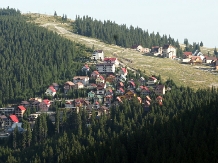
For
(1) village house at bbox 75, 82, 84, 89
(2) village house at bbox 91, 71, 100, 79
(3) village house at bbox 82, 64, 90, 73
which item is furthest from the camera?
(3) village house at bbox 82, 64, 90, 73

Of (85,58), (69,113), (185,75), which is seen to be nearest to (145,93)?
(69,113)

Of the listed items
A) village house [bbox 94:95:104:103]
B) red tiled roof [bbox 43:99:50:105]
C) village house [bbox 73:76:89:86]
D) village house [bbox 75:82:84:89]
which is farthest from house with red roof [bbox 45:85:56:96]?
village house [bbox 94:95:104:103]

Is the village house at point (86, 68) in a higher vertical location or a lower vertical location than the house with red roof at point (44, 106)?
higher

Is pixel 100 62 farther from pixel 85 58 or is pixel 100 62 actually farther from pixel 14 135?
pixel 14 135

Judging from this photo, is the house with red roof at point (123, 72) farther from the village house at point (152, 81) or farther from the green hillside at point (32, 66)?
the green hillside at point (32, 66)

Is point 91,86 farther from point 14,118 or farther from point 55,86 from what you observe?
point 14,118

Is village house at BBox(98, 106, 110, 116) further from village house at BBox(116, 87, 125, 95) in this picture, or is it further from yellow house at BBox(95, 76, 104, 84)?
yellow house at BBox(95, 76, 104, 84)

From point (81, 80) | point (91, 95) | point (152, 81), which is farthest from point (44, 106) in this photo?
point (152, 81)

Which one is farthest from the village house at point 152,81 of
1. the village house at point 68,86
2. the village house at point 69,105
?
the village house at point 69,105
